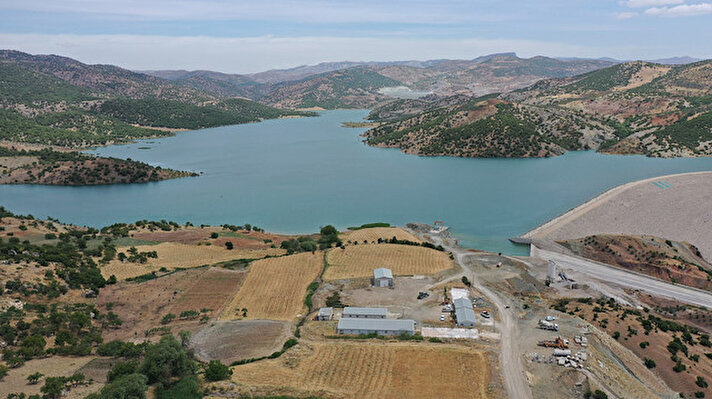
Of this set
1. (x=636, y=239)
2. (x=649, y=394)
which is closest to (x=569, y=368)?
(x=649, y=394)

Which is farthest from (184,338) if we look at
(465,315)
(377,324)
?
(465,315)

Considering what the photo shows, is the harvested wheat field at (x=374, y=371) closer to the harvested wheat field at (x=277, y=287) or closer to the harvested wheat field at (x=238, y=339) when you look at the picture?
the harvested wheat field at (x=238, y=339)

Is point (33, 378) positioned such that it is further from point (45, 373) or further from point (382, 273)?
point (382, 273)

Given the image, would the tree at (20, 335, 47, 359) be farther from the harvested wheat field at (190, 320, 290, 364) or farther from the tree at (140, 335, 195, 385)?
the harvested wheat field at (190, 320, 290, 364)

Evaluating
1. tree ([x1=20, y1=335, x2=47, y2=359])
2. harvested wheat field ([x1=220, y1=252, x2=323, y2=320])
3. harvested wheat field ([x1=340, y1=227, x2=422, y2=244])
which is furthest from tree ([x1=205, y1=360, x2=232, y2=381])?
harvested wheat field ([x1=340, y1=227, x2=422, y2=244])

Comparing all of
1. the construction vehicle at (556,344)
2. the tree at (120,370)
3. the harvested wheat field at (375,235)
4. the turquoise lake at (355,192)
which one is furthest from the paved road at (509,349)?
the tree at (120,370)
